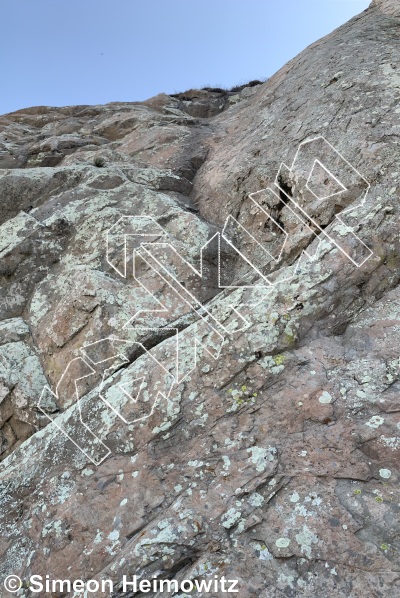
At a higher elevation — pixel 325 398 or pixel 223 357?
pixel 223 357

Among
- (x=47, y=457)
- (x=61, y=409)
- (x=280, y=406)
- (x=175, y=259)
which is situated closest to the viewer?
(x=280, y=406)

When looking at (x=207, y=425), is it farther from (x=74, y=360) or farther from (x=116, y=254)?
(x=116, y=254)

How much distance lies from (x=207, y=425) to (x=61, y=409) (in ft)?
8.02

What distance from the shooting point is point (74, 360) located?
6.41 metres

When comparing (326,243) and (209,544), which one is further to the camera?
(326,243)

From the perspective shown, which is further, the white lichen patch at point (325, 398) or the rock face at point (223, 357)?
the white lichen patch at point (325, 398)

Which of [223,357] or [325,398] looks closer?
[325,398]

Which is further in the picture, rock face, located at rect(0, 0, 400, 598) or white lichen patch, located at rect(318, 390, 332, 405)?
white lichen patch, located at rect(318, 390, 332, 405)

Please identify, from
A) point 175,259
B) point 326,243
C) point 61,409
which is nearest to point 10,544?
point 61,409

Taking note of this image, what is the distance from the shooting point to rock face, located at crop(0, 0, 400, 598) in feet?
12.6

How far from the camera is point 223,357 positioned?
17.0 feet

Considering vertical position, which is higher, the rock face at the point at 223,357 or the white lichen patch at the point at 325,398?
the rock face at the point at 223,357

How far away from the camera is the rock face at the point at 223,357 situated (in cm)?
385

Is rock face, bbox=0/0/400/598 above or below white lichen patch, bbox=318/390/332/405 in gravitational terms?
above
